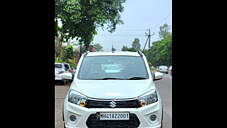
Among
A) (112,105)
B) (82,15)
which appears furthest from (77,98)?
(82,15)

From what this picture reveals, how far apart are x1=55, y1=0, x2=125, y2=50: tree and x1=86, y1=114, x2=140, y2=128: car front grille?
10.8 meters

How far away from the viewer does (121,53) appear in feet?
21.0

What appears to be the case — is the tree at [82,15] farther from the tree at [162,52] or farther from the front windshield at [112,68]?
the tree at [162,52]

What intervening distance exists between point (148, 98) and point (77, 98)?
3.87 ft

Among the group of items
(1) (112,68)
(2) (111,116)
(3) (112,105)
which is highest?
(1) (112,68)

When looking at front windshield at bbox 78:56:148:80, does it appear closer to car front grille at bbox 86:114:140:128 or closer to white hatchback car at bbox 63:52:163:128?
white hatchback car at bbox 63:52:163:128

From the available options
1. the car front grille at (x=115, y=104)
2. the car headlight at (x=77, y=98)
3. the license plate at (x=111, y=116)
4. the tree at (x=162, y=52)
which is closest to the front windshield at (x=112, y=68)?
the car headlight at (x=77, y=98)

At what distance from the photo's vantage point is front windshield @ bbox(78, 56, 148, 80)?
229 inches

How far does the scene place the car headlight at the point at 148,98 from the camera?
4945mm

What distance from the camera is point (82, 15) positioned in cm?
1727

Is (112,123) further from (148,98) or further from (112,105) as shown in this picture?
(148,98)

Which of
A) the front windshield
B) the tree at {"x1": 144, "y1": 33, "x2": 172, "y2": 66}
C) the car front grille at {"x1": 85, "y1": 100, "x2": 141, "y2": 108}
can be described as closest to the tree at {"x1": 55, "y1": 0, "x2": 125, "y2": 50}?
the front windshield
